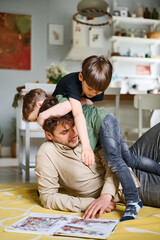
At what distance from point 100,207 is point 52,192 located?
28cm

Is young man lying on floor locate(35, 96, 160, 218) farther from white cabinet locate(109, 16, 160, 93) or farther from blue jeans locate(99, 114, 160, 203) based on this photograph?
white cabinet locate(109, 16, 160, 93)

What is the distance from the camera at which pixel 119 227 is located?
142 cm

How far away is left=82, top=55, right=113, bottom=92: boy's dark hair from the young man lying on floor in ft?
0.80

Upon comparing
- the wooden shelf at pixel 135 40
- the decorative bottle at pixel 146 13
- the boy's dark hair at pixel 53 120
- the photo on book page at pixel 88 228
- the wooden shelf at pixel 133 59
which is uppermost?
the decorative bottle at pixel 146 13

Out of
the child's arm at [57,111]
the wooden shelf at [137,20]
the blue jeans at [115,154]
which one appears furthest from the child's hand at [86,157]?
the wooden shelf at [137,20]

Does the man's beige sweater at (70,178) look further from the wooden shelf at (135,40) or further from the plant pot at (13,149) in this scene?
the wooden shelf at (135,40)

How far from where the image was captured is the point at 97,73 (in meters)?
1.53

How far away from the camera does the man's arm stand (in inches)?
65.0

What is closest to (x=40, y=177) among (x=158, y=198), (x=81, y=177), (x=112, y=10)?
(x=81, y=177)

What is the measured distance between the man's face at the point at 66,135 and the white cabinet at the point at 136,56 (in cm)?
482

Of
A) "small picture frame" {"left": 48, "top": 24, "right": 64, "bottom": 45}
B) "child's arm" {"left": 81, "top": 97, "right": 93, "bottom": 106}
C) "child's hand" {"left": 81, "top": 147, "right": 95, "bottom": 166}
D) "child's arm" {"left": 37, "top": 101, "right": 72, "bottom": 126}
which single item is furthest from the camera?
"small picture frame" {"left": 48, "top": 24, "right": 64, "bottom": 45}

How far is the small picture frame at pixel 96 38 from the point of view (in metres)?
6.52

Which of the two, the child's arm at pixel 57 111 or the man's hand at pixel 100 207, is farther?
the child's arm at pixel 57 111

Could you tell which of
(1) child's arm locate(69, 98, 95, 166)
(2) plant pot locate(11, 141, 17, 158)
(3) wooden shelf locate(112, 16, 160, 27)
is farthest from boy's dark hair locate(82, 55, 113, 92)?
(3) wooden shelf locate(112, 16, 160, 27)
